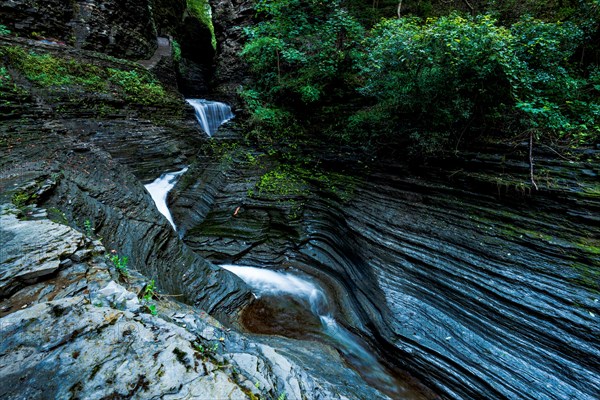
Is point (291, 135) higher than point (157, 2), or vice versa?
point (157, 2)

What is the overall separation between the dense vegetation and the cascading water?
13.5ft

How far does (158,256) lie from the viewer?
4602 mm

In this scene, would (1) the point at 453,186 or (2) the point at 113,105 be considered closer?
(1) the point at 453,186

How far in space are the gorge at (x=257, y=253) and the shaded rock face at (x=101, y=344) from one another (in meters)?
0.01

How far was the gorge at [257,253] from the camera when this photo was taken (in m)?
1.71

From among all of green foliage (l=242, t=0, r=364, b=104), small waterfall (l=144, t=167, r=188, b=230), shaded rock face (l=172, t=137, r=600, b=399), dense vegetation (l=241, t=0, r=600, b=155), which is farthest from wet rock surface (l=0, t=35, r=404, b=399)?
green foliage (l=242, t=0, r=364, b=104)

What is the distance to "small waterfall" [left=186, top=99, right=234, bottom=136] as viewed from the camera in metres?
9.64

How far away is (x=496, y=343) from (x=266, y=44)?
9.48 metres

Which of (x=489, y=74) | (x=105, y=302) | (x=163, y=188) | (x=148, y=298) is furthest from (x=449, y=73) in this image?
(x=163, y=188)

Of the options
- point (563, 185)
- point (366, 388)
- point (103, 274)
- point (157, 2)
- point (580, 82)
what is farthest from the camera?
point (157, 2)

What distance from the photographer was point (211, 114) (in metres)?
10.1

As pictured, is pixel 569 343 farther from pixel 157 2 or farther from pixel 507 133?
pixel 157 2

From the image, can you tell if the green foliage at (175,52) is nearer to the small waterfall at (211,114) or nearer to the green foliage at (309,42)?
the small waterfall at (211,114)

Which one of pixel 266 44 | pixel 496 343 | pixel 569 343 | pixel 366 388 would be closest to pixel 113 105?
pixel 266 44
